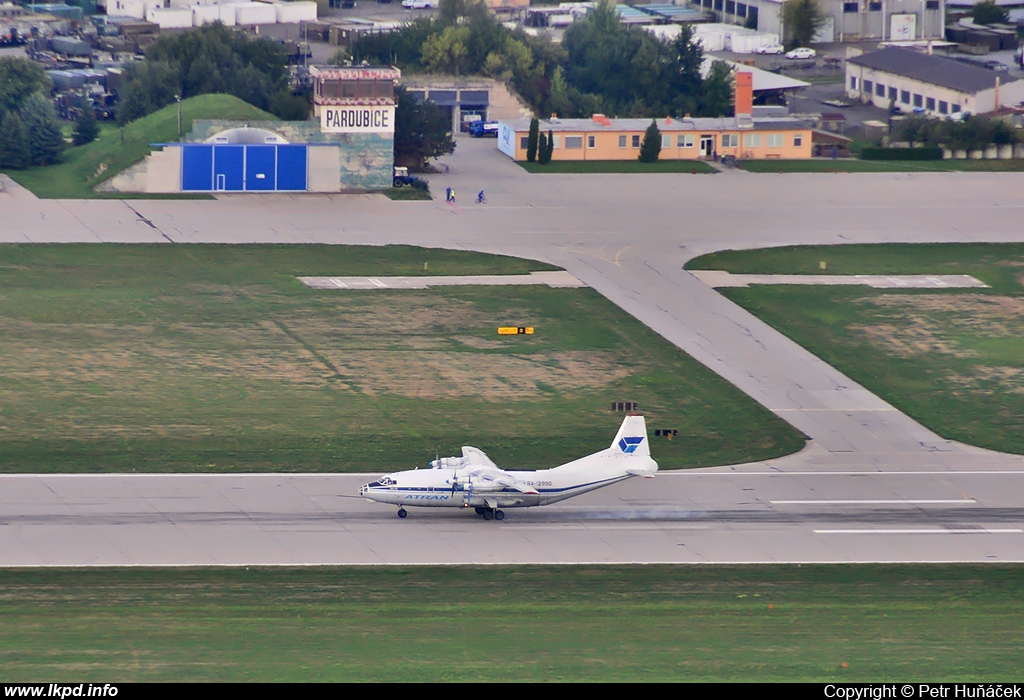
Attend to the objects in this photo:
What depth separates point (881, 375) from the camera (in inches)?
3142

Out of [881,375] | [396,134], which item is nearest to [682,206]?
[396,134]

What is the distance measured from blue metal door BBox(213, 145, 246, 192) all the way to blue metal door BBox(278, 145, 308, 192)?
313 cm

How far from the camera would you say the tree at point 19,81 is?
14562 cm

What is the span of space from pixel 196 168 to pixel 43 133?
17341 millimetres

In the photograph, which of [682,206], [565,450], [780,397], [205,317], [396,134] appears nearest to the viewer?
[565,450]

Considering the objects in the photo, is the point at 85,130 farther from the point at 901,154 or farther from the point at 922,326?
the point at 922,326

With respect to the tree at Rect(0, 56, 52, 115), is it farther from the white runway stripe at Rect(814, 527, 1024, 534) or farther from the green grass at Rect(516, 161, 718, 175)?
the white runway stripe at Rect(814, 527, 1024, 534)

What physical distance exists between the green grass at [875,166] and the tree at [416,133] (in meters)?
29.3

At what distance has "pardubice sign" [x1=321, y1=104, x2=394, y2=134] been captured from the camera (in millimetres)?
126375

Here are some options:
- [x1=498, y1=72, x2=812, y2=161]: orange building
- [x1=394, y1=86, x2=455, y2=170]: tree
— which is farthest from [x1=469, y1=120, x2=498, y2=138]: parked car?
[x1=394, y1=86, x2=455, y2=170]: tree

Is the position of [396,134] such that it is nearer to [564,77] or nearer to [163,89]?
[163,89]

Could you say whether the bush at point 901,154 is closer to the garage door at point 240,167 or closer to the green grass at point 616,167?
the green grass at point 616,167

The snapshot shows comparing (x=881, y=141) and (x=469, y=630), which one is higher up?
(x=881, y=141)

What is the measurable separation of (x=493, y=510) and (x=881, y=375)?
29.8 m
